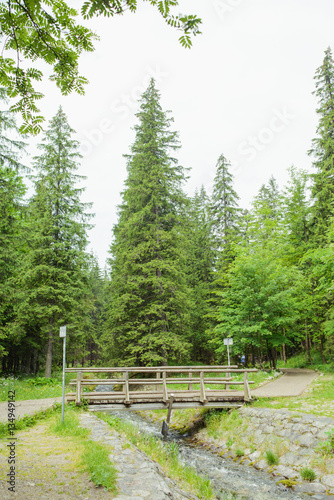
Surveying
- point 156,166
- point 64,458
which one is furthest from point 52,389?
point 156,166

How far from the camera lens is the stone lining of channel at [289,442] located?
21.3 ft

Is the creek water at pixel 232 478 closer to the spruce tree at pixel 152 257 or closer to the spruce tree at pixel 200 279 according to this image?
the spruce tree at pixel 152 257

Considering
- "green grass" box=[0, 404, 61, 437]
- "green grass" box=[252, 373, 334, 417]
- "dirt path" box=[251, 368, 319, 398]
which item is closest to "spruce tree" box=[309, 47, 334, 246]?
"dirt path" box=[251, 368, 319, 398]

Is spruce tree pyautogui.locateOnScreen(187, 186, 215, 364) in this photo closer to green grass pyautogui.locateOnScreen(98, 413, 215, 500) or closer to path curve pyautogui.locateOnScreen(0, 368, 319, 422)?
path curve pyautogui.locateOnScreen(0, 368, 319, 422)

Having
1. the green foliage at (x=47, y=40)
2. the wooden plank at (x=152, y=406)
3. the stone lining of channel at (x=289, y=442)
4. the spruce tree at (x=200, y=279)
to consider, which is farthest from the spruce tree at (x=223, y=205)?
the green foliage at (x=47, y=40)

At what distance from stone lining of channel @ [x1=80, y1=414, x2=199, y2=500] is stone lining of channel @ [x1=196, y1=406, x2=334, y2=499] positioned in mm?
3079

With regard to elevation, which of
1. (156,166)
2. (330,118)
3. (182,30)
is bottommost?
(182,30)

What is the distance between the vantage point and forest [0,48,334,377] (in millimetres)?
17266

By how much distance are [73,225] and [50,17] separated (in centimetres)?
1736

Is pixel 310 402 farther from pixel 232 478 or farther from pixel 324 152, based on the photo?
pixel 324 152

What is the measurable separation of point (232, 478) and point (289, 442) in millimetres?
1770

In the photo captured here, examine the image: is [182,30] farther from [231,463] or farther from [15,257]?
[15,257]

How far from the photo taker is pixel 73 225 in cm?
1967

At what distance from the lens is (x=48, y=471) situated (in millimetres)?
4809
